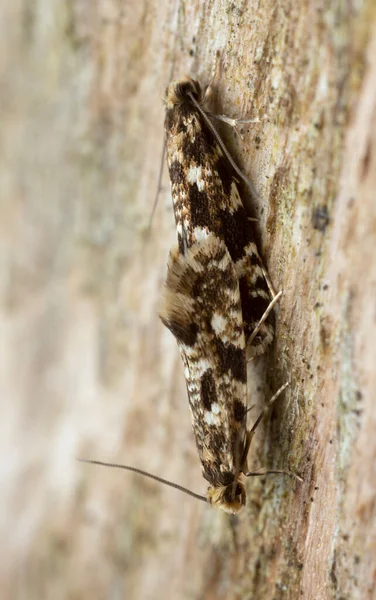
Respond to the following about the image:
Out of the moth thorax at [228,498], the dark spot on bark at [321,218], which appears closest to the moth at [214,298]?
the moth thorax at [228,498]

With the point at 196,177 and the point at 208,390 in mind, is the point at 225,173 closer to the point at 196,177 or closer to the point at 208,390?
the point at 196,177

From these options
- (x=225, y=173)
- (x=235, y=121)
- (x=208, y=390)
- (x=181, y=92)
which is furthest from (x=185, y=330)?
(x=181, y=92)

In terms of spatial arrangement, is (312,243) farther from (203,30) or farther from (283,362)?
(203,30)

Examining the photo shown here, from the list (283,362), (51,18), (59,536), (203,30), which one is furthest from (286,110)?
(59,536)

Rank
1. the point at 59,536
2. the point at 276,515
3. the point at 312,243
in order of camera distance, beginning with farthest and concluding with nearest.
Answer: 1. the point at 59,536
2. the point at 276,515
3. the point at 312,243

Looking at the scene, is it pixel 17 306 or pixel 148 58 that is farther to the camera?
pixel 17 306

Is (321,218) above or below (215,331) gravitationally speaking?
above

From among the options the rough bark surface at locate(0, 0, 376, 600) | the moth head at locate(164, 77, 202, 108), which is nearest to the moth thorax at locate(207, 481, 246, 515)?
the rough bark surface at locate(0, 0, 376, 600)

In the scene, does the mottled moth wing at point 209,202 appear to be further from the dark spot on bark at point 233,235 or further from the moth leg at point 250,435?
the moth leg at point 250,435
